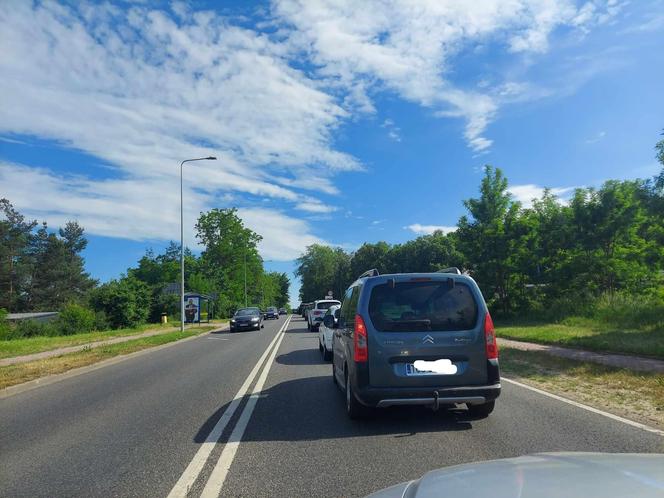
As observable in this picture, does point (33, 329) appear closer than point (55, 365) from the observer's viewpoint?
No

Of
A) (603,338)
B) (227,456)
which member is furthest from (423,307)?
(603,338)

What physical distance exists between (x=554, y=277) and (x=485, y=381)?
82.0 feet

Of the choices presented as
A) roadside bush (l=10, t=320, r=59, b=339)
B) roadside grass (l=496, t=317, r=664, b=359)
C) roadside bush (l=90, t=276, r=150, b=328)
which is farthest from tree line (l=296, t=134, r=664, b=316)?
roadside bush (l=10, t=320, r=59, b=339)

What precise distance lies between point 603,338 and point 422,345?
1258cm

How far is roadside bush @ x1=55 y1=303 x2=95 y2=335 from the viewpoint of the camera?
1337 inches

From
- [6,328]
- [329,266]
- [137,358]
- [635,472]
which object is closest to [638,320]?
[137,358]

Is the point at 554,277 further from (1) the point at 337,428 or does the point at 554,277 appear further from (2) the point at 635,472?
(2) the point at 635,472

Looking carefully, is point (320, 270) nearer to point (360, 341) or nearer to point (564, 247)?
point (564, 247)

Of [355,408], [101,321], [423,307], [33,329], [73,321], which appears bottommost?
[355,408]

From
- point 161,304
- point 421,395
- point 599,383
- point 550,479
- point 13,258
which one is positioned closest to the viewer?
point 550,479

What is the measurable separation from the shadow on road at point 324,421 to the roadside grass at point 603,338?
821 centimetres

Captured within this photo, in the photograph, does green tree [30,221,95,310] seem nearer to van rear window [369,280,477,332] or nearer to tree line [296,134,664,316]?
tree line [296,134,664,316]

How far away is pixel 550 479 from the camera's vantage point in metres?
2.25

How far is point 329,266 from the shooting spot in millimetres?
124125
